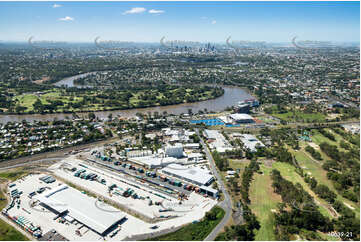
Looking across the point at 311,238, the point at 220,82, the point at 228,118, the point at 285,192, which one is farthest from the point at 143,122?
the point at 220,82

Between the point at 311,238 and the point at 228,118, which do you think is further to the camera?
the point at 228,118

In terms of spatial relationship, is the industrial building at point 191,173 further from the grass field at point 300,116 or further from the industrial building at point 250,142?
the grass field at point 300,116

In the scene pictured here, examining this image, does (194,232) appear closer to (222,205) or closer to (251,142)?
(222,205)

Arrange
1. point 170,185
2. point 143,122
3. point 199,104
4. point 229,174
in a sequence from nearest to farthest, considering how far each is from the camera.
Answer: point 170,185, point 229,174, point 143,122, point 199,104

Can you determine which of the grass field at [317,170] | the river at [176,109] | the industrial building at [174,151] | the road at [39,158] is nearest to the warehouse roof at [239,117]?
the river at [176,109]

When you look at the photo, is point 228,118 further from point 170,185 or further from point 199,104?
point 170,185

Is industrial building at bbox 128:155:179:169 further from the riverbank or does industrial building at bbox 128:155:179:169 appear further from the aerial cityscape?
the riverbank
